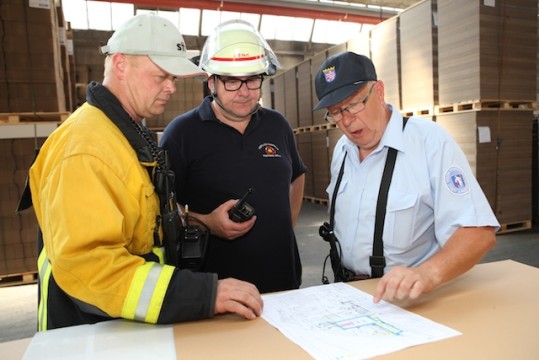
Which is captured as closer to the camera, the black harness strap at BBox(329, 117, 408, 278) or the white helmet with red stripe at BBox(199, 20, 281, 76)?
the black harness strap at BBox(329, 117, 408, 278)

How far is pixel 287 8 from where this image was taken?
35.0 ft

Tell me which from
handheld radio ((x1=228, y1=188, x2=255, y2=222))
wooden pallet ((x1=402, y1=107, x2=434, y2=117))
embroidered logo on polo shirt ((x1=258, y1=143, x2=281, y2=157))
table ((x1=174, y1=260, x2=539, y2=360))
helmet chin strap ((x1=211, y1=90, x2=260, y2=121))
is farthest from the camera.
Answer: wooden pallet ((x1=402, y1=107, x2=434, y2=117))

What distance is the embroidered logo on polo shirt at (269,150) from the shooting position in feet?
7.41

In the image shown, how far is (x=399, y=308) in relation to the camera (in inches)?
53.6

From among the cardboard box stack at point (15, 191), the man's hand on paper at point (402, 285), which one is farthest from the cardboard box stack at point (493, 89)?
the cardboard box stack at point (15, 191)

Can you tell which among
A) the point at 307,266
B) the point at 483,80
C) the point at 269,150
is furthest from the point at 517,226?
the point at 269,150

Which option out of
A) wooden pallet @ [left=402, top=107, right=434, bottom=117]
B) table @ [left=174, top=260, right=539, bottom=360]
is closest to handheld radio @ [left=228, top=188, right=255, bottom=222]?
table @ [left=174, top=260, right=539, bottom=360]

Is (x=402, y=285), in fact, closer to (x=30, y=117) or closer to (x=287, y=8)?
(x=30, y=117)

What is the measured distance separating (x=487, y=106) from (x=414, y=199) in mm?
4832

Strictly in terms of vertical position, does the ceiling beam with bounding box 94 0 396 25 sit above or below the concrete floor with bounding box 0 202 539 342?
above

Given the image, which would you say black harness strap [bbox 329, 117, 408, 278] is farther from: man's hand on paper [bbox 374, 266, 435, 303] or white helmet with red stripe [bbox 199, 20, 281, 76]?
white helmet with red stripe [bbox 199, 20, 281, 76]

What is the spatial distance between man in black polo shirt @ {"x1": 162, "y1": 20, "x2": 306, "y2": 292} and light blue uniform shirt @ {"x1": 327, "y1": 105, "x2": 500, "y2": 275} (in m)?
0.49

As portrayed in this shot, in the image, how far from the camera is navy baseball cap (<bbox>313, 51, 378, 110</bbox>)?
1724 millimetres

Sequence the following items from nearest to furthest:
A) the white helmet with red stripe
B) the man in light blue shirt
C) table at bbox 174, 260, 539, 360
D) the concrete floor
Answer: table at bbox 174, 260, 539, 360, the man in light blue shirt, the white helmet with red stripe, the concrete floor
